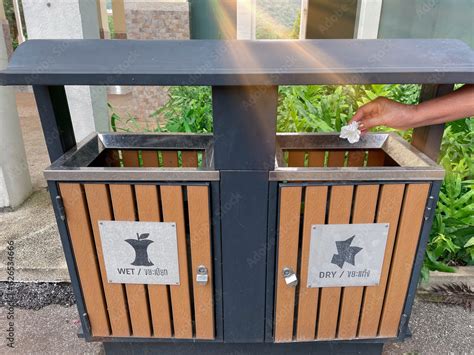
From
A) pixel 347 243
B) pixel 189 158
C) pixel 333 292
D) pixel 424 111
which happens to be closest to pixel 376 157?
pixel 424 111

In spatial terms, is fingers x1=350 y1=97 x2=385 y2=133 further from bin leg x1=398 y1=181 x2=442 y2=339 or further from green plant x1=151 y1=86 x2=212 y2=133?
green plant x1=151 y1=86 x2=212 y2=133

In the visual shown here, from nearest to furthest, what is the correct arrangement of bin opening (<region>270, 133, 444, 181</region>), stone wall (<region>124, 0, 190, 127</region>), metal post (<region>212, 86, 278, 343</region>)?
metal post (<region>212, 86, 278, 343</region>), bin opening (<region>270, 133, 444, 181</region>), stone wall (<region>124, 0, 190, 127</region>)

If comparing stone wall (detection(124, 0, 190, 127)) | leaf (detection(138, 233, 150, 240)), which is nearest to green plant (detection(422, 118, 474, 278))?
leaf (detection(138, 233, 150, 240))

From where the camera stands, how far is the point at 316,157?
218 centimetres

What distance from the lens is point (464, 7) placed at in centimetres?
414

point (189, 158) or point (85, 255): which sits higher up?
point (189, 158)

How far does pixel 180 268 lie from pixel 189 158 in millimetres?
680

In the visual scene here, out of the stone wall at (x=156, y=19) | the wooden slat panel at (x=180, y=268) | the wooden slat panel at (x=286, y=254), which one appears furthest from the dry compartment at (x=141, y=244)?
the stone wall at (x=156, y=19)

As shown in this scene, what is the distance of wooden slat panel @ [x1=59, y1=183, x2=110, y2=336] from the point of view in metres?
1.62

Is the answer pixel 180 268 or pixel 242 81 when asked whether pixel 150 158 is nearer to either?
pixel 180 268

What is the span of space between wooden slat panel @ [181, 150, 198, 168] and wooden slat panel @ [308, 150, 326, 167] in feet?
2.06

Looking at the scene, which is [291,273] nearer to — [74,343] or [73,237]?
[73,237]

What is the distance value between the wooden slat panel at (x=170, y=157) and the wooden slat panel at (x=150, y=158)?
43mm

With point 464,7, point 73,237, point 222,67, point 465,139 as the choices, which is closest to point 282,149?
point 222,67
